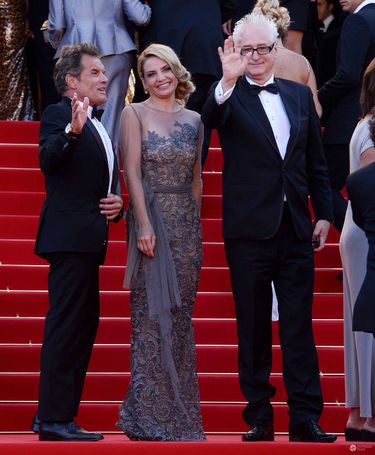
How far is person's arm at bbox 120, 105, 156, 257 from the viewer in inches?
295

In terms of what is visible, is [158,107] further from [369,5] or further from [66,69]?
[369,5]

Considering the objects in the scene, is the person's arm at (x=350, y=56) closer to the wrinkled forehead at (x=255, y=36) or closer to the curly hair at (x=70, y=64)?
the wrinkled forehead at (x=255, y=36)

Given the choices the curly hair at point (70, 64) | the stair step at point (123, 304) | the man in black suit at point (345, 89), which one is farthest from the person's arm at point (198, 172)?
the man in black suit at point (345, 89)

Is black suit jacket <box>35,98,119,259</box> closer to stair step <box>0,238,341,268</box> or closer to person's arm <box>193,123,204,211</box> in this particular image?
person's arm <box>193,123,204,211</box>

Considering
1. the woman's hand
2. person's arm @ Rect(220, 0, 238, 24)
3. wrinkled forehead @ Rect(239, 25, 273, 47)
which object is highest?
person's arm @ Rect(220, 0, 238, 24)

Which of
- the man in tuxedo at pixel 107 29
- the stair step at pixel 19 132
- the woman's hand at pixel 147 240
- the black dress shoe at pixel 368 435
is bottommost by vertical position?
the black dress shoe at pixel 368 435

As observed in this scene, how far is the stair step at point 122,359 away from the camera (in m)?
8.59

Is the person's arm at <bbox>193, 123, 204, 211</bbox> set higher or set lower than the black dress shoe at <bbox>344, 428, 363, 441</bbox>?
higher

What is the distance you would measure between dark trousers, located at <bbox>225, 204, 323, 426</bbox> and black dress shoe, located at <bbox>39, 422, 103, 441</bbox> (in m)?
0.77

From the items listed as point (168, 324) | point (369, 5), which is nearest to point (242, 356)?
point (168, 324)

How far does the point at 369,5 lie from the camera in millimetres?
9719

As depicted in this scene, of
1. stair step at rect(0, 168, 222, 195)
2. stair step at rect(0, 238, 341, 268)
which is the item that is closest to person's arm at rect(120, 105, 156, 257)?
stair step at rect(0, 238, 341, 268)

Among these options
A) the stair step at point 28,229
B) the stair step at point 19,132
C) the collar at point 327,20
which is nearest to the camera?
the stair step at point 28,229

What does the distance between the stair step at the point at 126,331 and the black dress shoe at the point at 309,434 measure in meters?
1.59
